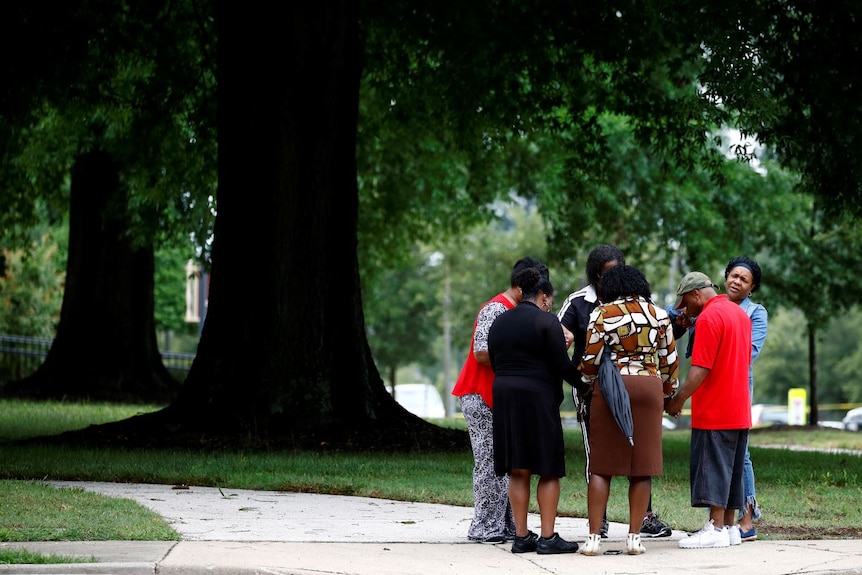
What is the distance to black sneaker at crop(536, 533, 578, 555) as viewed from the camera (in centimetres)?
809

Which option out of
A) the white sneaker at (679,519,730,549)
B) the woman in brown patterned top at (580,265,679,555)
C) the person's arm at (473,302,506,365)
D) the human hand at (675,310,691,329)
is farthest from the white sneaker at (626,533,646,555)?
the human hand at (675,310,691,329)

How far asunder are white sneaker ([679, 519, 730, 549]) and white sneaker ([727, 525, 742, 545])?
0.08 m

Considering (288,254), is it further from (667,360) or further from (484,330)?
(667,360)

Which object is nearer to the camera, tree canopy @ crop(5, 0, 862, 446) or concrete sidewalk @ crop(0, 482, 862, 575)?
concrete sidewalk @ crop(0, 482, 862, 575)

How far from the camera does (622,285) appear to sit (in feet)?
26.8

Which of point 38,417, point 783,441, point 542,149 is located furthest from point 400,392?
point 38,417

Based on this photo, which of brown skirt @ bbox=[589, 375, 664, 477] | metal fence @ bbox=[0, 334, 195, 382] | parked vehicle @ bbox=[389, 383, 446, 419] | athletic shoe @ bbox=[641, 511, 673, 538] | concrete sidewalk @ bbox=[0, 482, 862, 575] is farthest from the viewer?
parked vehicle @ bbox=[389, 383, 446, 419]

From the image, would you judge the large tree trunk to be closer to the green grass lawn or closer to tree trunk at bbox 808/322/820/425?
the green grass lawn

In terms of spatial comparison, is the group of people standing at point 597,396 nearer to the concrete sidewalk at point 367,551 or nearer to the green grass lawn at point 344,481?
the concrete sidewalk at point 367,551

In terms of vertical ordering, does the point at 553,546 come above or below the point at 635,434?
below

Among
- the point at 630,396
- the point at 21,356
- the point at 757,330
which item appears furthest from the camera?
the point at 21,356

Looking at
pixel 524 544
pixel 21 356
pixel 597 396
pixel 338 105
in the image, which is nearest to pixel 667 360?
pixel 597 396

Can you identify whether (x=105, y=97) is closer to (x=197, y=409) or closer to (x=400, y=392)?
(x=197, y=409)

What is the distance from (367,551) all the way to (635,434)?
1.75 meters
